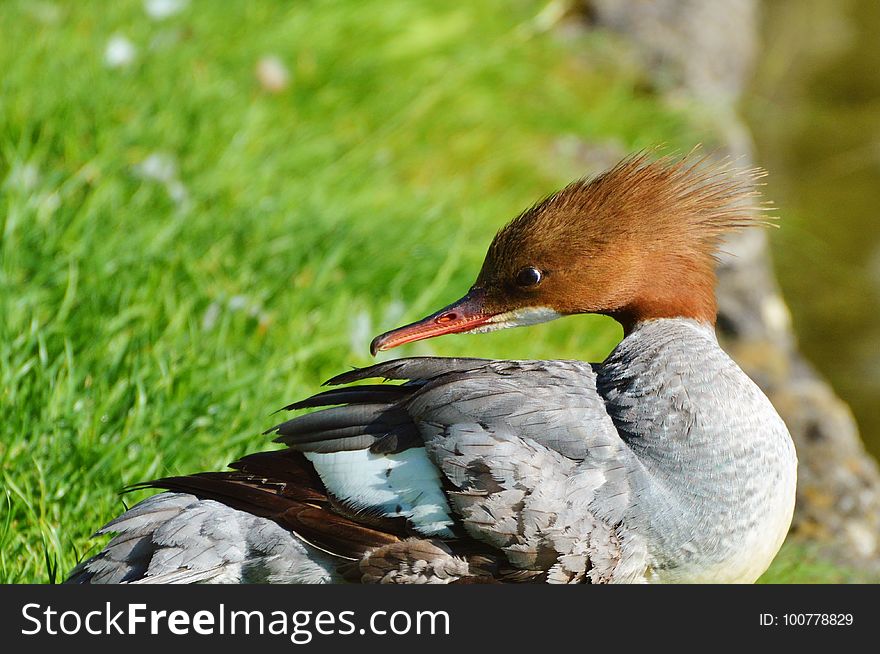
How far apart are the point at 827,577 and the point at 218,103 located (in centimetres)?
288

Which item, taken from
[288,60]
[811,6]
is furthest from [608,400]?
[811,6]

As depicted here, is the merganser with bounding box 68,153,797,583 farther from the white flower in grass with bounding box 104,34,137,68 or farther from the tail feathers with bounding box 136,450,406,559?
the white flower in grass with bounding box 104,34,137,68

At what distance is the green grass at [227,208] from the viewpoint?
3105 mm

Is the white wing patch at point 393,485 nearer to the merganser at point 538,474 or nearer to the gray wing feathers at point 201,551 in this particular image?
the merganser at point 538,474

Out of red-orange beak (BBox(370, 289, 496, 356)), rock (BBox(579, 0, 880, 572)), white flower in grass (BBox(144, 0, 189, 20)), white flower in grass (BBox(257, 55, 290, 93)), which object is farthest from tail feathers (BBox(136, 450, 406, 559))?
white flower in grass (BBox(144, 0, 189, 20))

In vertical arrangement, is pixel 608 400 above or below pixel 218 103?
below

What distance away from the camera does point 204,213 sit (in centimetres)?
414

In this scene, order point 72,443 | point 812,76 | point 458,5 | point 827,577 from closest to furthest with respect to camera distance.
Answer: point 72,443 → point 827,577 → point 458,5 → point 812,76

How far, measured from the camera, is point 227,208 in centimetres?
423

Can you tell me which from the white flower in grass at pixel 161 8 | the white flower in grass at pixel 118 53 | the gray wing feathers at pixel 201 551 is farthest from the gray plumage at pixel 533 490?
the white flower in grass at pixel 161 8

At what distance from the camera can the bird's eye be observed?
294 centimetres

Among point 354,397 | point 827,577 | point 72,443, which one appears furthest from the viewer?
point 827,577

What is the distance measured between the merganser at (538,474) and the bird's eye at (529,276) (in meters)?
0.04

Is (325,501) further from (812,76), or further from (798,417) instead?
(812,76)
